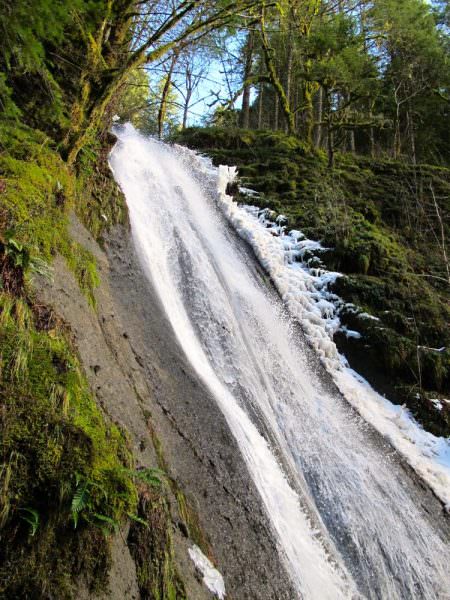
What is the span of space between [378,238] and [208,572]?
9684mm

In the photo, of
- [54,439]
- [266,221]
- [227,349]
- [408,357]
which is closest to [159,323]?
[227,349]

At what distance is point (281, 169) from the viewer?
1427 centimetres

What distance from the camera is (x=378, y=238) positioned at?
1132cm

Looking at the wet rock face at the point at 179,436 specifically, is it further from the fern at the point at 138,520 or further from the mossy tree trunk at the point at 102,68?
the mossy tree trunk at the point at 102,68

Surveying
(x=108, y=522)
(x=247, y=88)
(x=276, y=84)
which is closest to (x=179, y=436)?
(x=108, y=522)

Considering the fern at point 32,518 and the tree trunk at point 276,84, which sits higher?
the tree trunk at point 276,84

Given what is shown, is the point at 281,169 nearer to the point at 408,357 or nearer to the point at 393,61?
the point at 408,357

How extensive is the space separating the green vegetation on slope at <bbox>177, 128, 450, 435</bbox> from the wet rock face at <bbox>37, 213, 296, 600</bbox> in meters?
4.67

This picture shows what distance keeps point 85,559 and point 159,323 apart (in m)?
3.81

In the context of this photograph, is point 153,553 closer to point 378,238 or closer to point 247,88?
point 378,238

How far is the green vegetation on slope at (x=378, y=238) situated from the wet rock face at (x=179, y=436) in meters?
4.67

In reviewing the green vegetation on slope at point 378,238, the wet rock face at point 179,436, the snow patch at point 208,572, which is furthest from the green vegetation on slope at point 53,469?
the green vegetation on slope at point 378,238

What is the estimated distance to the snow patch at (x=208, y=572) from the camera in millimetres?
3186

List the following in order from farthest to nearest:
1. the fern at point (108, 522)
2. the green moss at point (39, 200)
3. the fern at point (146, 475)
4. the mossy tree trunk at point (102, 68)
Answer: the mossy tree trunk at point (102, 68) → the green moss at point (39, 200) → the fern at point (146, 475) → the fern at point (108, 522)
